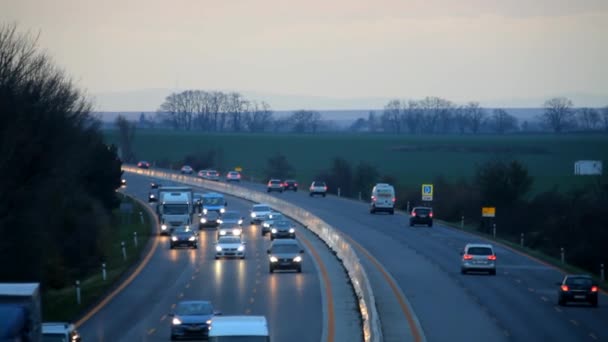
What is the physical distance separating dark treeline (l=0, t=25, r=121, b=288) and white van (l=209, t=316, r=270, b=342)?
16648 mm

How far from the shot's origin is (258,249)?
5725 cm

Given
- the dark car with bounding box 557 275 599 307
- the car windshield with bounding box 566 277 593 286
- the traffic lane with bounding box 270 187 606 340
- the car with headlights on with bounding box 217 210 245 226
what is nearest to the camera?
the traffic lane with bounding box 270 187 606 340

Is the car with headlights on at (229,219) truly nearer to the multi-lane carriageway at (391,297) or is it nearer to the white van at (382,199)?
the multi-lane carriageway at (391,297)

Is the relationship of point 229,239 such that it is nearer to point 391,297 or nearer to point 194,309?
point 391,297

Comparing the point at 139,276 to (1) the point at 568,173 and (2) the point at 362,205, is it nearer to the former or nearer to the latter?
(2) the point at 362,205

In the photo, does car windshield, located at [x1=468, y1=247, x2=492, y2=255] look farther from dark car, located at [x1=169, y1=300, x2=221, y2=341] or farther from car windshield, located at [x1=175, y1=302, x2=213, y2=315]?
dark car, located at [x1=169, y1=300, x2=221, y2=341]

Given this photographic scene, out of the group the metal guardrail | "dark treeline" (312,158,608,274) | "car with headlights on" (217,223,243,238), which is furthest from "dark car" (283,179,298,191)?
"car with headlights on" (217,223,243,238)

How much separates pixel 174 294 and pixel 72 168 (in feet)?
56.1

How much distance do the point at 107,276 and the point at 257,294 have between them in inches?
387

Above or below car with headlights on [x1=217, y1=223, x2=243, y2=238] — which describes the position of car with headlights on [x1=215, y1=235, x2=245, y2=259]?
below

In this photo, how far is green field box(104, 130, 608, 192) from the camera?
137 m

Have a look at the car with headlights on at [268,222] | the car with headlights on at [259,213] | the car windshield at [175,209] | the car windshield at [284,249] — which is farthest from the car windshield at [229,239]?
the car with headlights on at [259,213]

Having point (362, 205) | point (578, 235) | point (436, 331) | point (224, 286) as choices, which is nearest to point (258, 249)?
point (224, 286)

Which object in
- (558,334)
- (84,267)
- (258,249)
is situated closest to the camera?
(558,334)
